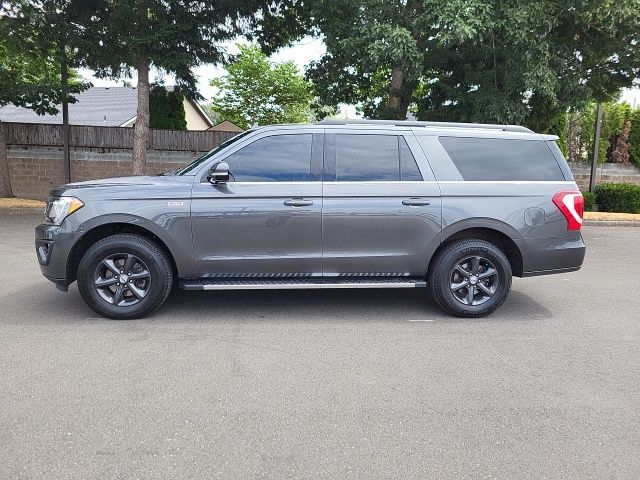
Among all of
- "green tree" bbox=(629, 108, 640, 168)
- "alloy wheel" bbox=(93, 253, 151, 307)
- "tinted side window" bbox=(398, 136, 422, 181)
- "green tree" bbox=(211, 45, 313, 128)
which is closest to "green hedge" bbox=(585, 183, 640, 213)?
"green tree" bbox=(629, 108, 640, 168)

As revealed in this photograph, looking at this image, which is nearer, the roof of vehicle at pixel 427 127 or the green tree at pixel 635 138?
the roof of vehicle at pixel 427 127

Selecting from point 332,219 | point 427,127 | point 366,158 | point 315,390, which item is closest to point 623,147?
point 427,127

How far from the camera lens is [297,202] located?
5016 mm

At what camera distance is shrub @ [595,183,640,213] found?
1580 cm

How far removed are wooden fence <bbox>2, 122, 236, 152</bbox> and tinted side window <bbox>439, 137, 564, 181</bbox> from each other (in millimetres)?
12441

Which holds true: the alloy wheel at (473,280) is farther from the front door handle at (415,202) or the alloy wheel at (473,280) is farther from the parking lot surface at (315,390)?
the front door handle at (415,202)

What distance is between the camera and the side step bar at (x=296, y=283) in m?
5.00

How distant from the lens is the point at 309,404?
11.1 feet

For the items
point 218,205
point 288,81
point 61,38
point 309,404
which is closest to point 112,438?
point 309,404

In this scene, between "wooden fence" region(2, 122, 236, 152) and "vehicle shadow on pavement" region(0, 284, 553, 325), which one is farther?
"wooden fence" region(2, 122, 236, 152)

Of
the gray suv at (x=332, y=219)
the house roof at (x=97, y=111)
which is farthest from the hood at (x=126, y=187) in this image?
the house roof at (x=97, y=111)

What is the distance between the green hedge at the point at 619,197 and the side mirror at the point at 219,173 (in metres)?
14.9

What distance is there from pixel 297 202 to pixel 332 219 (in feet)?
1.23

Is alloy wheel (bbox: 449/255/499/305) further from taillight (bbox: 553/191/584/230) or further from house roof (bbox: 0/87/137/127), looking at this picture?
house roof (bbox: 0/87/137/127)
